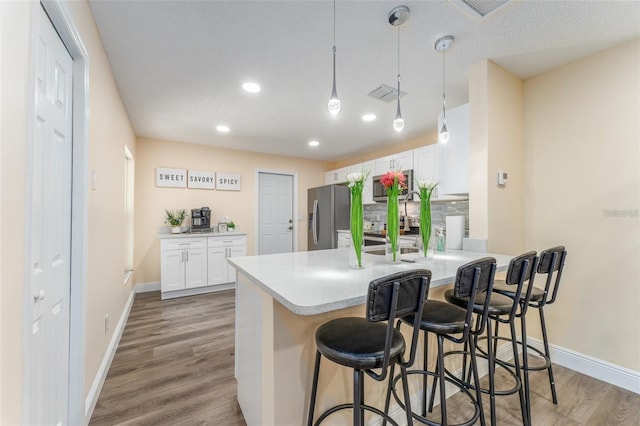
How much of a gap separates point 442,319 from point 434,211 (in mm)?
2988

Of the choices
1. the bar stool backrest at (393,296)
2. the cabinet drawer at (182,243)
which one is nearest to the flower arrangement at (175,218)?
the cabinet drawer at (182,243)

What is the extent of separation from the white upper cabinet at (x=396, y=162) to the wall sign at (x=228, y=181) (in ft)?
8.23

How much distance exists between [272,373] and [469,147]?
2.26 metres

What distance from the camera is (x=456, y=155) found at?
2502 millimetres

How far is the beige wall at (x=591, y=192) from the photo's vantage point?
76.8 inches

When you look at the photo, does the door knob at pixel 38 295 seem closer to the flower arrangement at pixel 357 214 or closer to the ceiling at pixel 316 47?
the flower arrangement at pixel 357 214

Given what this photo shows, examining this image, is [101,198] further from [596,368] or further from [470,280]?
[596,368]

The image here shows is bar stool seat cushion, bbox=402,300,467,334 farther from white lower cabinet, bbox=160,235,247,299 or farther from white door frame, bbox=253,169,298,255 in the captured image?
white door frame, bbox=253,169,298,255

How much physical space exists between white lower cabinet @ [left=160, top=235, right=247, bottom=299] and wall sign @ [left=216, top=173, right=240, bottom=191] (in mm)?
966

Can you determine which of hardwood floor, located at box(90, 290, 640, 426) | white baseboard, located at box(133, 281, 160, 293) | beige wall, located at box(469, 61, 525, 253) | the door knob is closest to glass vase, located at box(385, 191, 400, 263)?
beige wall, located at box(469, 61, 525, 253)

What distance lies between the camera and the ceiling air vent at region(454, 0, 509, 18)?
1557 millimetres

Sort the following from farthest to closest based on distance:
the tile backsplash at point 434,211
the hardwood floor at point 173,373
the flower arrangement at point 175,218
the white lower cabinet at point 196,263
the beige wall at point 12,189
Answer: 1. the flower arrangement at point 175,218
2. the white lower cabinet at point 196,263
3. the tile backsplash at point 434,211
4. the hardwood floor at point 173,373
5. the beige wall at point 12,189

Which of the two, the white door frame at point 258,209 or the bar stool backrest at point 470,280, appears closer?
the bar stool backrest at point 470,280

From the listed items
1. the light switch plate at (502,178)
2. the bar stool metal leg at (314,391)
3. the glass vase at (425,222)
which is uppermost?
the light switch plate at (502,178)
